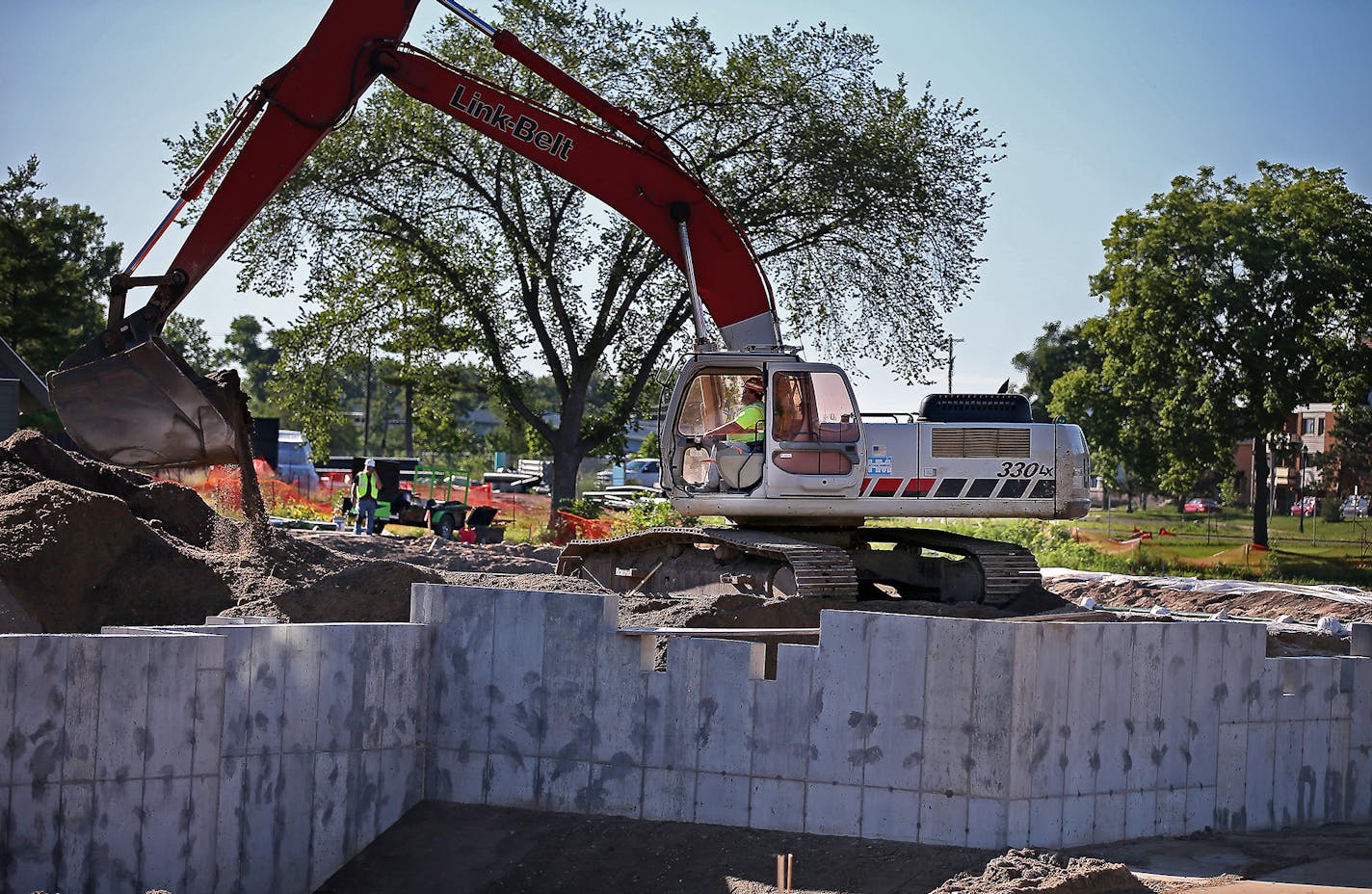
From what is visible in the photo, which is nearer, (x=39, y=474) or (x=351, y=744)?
(x=351, y=744)

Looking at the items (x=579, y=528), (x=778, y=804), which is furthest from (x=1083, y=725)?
(x=579, y=528)

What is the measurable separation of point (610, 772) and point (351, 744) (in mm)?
1610

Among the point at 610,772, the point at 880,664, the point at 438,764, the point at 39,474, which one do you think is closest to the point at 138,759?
the point at 438,764

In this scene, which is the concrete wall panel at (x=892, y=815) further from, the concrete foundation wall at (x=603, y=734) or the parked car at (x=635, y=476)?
the parked car at (x=635, y=476)

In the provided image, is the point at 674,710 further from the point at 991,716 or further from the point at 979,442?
the point at 979,442

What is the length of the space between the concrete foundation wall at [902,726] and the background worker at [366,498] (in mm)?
18892

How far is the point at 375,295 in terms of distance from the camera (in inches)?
1252

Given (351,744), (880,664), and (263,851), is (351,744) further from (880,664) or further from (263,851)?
(880,664)

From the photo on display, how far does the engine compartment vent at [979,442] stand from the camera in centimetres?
1320

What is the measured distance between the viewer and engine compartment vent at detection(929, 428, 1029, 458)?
13.2 meters

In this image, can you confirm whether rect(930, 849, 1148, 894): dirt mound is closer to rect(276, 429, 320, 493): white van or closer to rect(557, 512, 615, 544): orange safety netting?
rect(557, 512, 615, 544): orange safety netting

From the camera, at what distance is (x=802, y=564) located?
1214 cm

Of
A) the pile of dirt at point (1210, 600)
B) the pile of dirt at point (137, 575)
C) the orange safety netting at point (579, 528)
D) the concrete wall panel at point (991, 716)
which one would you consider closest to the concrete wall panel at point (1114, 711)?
the concrete wall panel at point (991, 716)

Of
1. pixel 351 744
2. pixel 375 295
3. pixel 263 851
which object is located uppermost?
pixel 375 295
